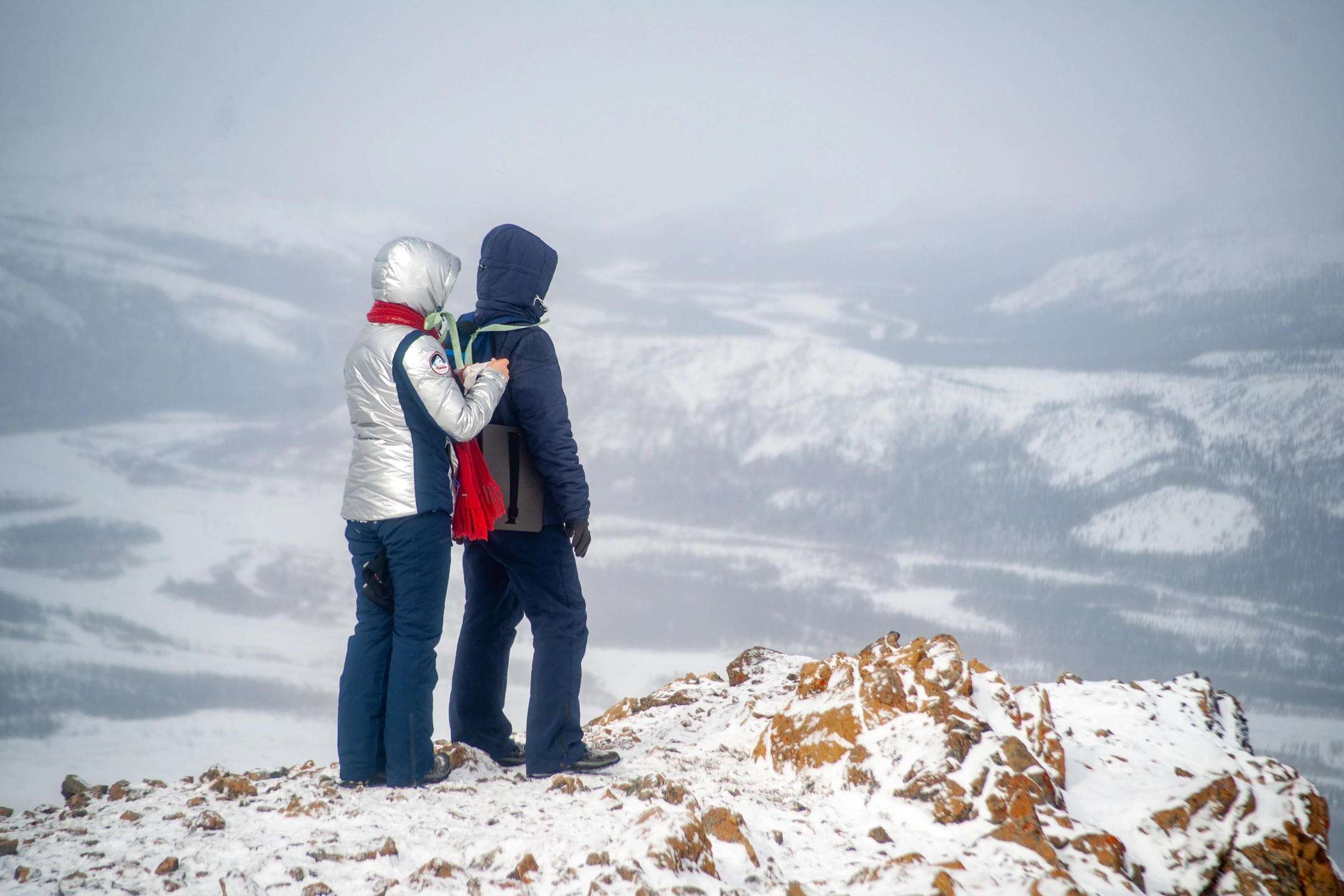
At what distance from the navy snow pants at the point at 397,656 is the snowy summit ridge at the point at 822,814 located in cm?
15

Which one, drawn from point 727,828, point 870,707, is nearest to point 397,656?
point 727,828

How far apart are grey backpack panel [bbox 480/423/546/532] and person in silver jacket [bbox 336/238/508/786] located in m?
0.14

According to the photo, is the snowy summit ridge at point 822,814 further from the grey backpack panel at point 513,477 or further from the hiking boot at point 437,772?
the grey backpack panel at point 513,477

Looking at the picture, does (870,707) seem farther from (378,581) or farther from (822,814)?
(378,581)

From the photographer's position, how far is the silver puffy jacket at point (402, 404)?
295 centimetres

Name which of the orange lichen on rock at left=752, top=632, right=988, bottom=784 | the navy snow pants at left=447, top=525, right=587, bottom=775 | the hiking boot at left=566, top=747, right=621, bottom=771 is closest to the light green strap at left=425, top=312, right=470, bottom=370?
the navy snow pants at left=447, top=525, right=587, bottom=775

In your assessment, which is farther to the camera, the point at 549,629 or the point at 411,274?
the point at 549,629

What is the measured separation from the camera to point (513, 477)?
3207 mm

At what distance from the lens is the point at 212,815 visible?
2590mm

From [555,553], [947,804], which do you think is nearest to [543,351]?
[555,553]

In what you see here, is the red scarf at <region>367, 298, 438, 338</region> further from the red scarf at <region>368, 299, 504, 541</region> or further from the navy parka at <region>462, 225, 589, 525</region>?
the navy parka at <region>462, 225, 589, 525</region>

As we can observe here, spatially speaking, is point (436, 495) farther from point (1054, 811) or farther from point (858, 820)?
point (1054, 811)

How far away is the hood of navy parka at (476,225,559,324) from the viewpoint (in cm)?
331

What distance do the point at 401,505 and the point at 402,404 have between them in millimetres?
336
